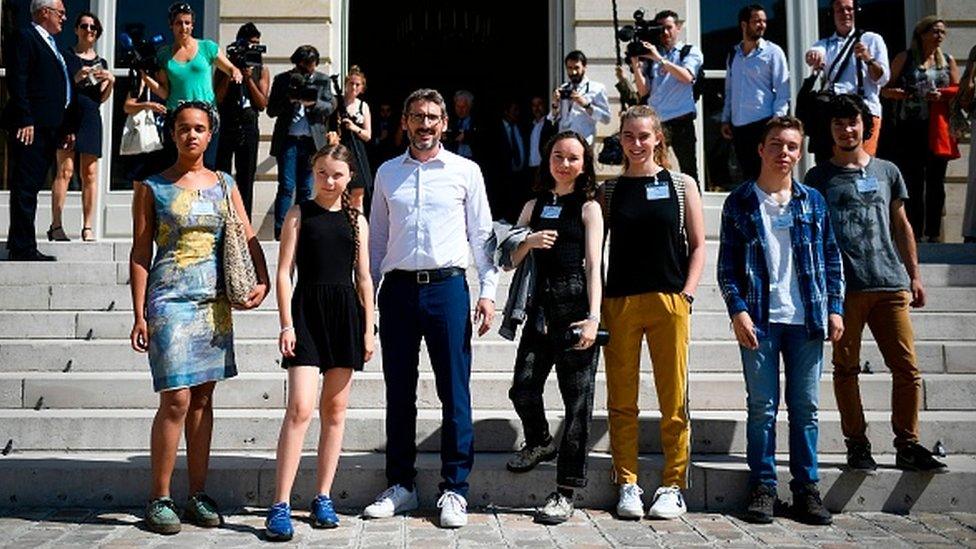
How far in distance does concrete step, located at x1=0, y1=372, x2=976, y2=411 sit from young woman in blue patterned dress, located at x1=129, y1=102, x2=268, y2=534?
3.31ft

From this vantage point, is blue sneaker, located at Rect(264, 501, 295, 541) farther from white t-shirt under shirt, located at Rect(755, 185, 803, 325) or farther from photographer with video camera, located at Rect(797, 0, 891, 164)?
photographer with video camera, located at Rect(797, 0, 891, 164)

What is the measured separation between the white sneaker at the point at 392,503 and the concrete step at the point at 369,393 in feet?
3.18

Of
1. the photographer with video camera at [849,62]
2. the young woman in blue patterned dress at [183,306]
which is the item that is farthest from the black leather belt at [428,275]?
the photographer with video camera at [849,62]

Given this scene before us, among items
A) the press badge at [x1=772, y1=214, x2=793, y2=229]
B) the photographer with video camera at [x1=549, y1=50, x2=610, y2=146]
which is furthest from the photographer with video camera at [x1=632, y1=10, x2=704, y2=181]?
the press badge at [x1=772, y1=214, x2=793, y2=229]

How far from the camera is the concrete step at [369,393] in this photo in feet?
17.9

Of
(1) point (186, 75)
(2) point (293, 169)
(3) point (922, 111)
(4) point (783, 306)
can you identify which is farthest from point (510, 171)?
(4) point (783, 306)

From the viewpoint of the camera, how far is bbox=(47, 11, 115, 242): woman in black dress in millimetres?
7613

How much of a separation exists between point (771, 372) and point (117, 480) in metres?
3.46

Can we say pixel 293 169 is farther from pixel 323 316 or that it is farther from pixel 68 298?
pixel 323 316

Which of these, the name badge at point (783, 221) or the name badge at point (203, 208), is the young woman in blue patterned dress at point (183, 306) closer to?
the name badge at point (203, 208)

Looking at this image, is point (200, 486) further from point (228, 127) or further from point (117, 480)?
point (228, 127)

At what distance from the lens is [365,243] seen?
4488 millimetres

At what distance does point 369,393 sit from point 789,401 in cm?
250

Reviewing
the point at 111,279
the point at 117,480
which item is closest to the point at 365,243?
the point at 117,480
